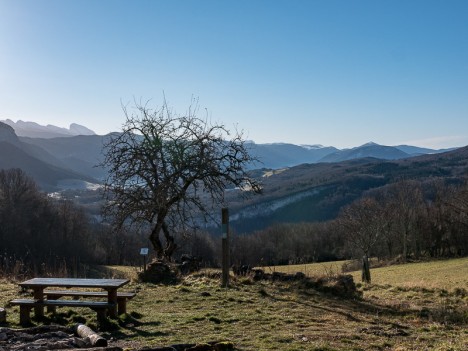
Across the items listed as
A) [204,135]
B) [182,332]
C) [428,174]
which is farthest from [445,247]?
[428,174]

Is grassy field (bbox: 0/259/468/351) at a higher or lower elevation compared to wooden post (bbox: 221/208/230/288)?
lower

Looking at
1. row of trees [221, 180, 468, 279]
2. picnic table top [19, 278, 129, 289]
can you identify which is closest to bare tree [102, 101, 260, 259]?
picnic table top [19, 278, 129, 289]

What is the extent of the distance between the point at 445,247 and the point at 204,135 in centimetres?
5605

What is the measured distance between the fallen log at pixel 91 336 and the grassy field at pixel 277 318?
0.61 m

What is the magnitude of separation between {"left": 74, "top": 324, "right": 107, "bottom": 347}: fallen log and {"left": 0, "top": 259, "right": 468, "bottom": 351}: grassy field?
607mm

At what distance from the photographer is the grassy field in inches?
303

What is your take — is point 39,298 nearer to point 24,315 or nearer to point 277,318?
point 24,315

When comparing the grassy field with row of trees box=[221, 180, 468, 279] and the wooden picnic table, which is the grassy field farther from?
row of trees box=[221, 180, 468, 279]

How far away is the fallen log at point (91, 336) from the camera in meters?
6.34

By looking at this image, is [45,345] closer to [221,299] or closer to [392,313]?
[221,299]

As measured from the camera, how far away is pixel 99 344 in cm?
632

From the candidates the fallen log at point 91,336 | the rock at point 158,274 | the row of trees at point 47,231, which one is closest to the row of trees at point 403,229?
the row of trees at point 47,231

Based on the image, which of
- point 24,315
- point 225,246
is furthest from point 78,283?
point 225,246

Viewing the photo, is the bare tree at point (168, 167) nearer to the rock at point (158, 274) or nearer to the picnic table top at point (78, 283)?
the rock at point (158, 274)
